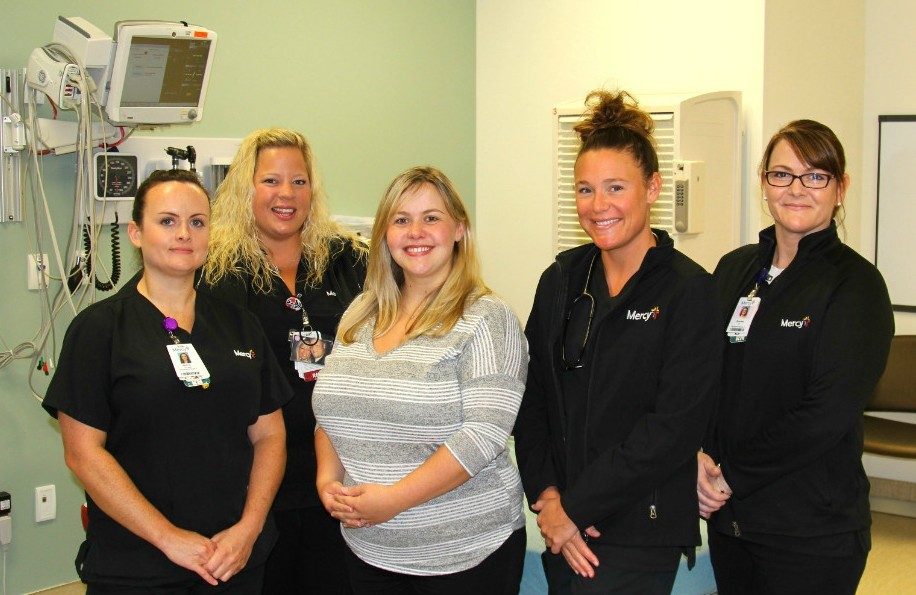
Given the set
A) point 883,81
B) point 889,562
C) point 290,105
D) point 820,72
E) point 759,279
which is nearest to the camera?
point 759,279

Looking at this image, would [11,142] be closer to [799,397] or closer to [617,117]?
[617,117]

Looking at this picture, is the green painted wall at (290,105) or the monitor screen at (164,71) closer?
the monitor screen at (164,71)

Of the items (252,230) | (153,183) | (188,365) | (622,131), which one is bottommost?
(188,365)

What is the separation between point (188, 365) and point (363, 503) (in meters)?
0.48

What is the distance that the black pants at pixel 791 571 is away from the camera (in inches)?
84.7

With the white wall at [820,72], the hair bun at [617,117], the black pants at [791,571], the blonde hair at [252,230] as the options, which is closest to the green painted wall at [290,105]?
the blonde hair at [252,230]

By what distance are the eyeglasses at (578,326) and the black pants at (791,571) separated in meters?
0.59

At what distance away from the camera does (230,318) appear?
7.61 ft

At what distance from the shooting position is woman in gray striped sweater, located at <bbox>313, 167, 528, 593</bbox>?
207cm

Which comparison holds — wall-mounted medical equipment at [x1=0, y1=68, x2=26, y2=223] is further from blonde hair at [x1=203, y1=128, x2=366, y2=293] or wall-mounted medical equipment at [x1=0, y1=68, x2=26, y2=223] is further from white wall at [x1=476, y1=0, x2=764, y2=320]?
white wall at [x1=476, y1=0, x2=764, y2=320]

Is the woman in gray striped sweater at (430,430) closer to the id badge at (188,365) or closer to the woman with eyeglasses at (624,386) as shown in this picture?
the woman with eyeglasses at (624,386)

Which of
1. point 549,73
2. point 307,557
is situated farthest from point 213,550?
point 549,73

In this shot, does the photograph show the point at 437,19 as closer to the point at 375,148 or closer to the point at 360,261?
the point at 375,148

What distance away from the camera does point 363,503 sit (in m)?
2.07
